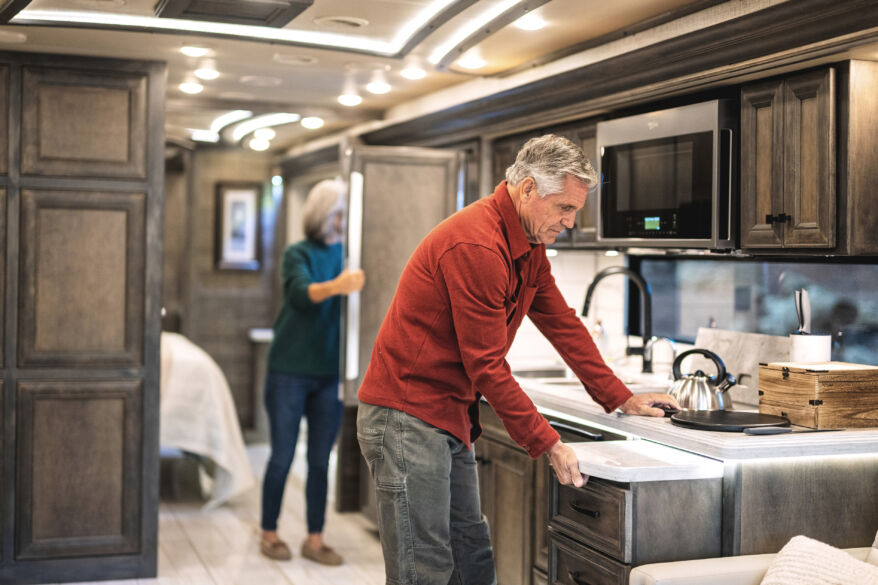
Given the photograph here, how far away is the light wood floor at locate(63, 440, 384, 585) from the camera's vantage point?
4.19 metres

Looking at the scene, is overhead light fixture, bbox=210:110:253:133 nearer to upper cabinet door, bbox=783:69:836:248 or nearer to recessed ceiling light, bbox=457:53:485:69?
recessed ceiling light, bbox=457:53:485:69

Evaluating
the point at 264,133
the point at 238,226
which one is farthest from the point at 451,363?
the point at 238,226

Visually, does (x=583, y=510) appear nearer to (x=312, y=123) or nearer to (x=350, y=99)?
(x=350, y=99)

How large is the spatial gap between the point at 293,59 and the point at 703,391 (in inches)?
85.3

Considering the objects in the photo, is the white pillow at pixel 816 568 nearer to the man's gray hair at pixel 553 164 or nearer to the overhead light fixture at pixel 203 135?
the man's gray hair at pixel 553 164

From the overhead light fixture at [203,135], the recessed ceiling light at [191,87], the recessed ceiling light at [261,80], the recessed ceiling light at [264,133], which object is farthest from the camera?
the overhead light fixture at [203,135]

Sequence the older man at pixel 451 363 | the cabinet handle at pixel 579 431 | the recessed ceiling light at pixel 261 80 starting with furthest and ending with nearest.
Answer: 1. the recessed ceiling light at pixel 261 80
2. the cabinet handle at pixel 579 431
3. the older man at pixel 451 363

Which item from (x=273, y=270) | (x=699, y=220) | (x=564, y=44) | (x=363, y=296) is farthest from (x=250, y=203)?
(x=699, y=220)

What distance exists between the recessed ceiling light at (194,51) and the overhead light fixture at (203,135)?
111 inches

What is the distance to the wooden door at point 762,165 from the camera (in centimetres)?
286

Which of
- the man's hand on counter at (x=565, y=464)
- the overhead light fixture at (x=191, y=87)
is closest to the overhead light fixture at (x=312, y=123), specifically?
the overhead light fixture at (x=191, y=87)

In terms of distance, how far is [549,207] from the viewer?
7.91ft

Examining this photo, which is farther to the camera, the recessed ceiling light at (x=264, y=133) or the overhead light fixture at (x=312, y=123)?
the recessed ceiling light at (x=264, y=133)

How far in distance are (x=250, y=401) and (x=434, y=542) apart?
17.9 ft
